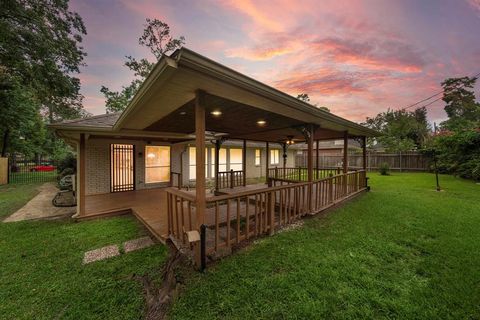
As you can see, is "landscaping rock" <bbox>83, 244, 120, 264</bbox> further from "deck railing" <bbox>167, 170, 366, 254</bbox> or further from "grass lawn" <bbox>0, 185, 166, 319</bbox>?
"deck railing" <bbox>167, 170, 366, 254</bbox>

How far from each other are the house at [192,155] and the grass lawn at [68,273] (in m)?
0.65

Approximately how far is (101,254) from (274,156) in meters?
14.3

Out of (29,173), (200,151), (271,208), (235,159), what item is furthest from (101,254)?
(29,173)

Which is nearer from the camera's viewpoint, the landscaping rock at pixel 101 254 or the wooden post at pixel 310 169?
the landscaping rock at pixel 101 254

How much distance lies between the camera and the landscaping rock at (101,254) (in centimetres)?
323

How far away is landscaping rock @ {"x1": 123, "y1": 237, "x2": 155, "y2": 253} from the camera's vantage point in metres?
3.60

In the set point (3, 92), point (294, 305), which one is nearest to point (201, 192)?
point (294, 305)

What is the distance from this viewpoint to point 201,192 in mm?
2865

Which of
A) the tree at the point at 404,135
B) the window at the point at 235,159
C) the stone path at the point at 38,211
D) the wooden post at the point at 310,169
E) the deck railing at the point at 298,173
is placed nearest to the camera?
the wooden post at the point at 310,169

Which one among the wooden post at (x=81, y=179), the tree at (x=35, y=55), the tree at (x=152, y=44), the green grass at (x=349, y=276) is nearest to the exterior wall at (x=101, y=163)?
the wooden post at (x=81, y=179)

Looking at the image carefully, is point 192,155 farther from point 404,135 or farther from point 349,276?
point 404,135

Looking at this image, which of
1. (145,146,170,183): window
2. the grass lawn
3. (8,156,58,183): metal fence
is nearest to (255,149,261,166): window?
(145,146,170,183): window

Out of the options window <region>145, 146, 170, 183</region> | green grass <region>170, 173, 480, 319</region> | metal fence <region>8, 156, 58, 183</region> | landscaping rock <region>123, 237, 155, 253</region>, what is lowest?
landscaping rock <region>123, 237, 155, 253</region>

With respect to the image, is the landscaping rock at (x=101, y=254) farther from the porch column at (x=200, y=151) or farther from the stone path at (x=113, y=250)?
the porch column at (x=200, y=151)
